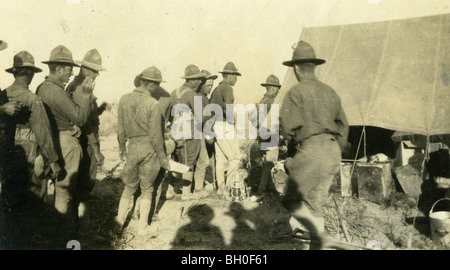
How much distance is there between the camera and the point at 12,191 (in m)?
3.79

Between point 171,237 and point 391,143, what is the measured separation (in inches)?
193

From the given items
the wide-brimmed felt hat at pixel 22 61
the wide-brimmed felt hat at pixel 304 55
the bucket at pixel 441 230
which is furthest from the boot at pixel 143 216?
the bucket at pixel 441 230

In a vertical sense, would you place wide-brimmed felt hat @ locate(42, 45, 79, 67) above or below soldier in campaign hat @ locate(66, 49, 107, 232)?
above

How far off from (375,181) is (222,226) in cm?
287

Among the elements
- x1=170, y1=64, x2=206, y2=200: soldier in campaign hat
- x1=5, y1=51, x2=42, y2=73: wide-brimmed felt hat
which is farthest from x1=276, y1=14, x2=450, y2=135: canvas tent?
x1=5, y1=51, x2=42, y2=73: wide-brimmed felt hat

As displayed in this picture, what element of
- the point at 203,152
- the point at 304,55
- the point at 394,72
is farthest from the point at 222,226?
the point at 394,72

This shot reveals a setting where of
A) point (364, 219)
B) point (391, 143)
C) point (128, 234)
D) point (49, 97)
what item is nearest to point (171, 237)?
point (128, 234)

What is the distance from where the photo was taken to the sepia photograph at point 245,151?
354 cm

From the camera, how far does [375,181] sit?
579 centimetres

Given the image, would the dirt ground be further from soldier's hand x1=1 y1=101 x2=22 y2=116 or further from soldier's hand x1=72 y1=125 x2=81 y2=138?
soldier's hand x1=1 y1=101 x2=22 y2=116

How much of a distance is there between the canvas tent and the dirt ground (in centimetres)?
139

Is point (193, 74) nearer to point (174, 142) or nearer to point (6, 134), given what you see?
point (174, 142)

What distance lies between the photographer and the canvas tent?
550 cm

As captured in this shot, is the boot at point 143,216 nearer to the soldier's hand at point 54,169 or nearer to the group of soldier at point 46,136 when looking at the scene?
the group of soldier at point 46,136
